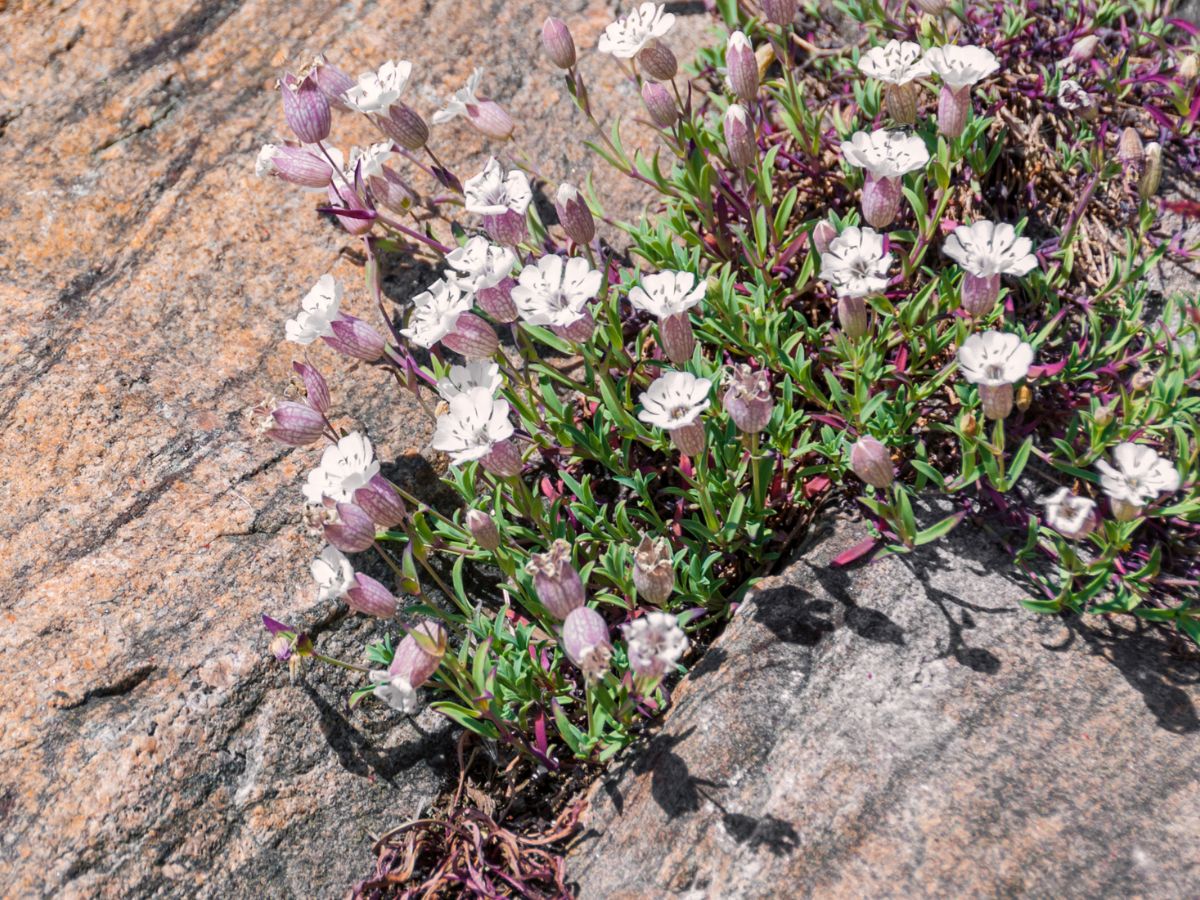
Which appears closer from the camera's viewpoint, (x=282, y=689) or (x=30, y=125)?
(x=282, y=689)

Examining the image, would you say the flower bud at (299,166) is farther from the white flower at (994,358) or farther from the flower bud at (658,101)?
the white flower at (994,358)

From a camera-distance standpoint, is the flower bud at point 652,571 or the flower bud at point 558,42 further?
the flower bud at point 558,42

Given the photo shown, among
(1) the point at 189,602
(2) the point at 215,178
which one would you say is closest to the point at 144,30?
(2) the point at 215,178

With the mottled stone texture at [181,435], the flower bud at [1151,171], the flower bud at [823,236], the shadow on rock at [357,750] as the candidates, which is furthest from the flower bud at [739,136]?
the shadow on rock at [357,750]

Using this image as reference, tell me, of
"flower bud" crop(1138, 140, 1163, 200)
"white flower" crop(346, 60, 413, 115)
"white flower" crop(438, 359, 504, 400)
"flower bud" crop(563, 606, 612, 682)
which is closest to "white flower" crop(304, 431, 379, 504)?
"white flower" crop(438, 359, 504, 400)

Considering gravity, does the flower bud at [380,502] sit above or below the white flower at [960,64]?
below

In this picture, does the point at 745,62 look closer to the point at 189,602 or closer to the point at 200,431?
the point at 200,431
